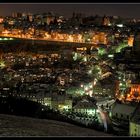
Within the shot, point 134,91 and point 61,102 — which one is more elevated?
point 134,91

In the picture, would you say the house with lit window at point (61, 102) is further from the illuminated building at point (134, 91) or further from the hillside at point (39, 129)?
the illuminated building at point (134, 91)

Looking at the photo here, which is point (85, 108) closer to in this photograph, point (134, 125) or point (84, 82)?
point (134, 125)

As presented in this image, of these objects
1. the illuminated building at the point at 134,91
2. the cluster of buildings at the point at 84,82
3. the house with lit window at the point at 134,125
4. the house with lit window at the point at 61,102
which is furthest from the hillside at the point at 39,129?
the illuminated building at the point at 134,91

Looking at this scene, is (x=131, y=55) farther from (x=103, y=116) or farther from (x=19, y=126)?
(x=19, y=126)

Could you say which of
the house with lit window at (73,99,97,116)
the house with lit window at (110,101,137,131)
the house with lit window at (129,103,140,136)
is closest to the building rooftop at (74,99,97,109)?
the house with lit window at (73,99,97,116)

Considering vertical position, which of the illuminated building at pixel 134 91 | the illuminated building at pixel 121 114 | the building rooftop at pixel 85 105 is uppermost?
the illuminated building at pixel 134 91

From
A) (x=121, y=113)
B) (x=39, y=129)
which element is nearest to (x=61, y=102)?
(x=121, y=113)

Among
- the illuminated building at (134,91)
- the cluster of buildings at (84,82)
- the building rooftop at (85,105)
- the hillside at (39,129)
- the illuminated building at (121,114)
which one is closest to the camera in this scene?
the hillside at (39,129)
